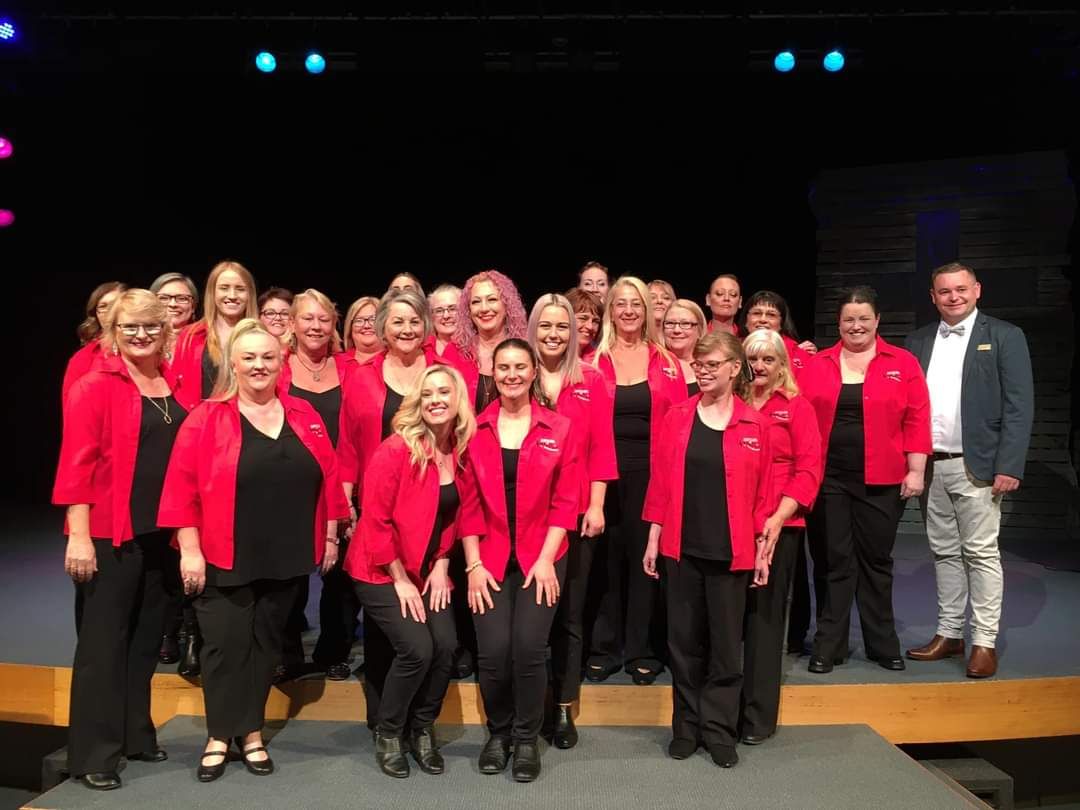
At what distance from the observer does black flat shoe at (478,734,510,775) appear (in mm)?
2977

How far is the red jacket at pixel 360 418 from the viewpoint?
133 inches

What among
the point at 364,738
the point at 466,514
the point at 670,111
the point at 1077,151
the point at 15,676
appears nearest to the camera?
the point at 466,514

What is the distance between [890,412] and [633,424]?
1.03 m

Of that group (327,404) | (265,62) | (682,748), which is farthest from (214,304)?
(265,62)

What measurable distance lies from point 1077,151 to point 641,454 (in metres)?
5.03

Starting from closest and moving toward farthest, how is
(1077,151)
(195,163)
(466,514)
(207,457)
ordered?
1. (207,457)
2. (466,514)
3. (1077,151)
4. (195,163)

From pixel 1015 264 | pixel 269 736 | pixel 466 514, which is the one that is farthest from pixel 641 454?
pixel 1015 264

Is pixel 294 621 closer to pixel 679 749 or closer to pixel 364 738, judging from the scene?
pixel 364 738

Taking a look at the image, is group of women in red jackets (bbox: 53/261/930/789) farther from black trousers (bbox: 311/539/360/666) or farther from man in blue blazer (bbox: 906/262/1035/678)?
man in blue blazer (bbox: 906/262/1035/678)

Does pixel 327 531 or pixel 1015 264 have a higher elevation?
pixel 1015 264

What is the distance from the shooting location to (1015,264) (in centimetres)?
691

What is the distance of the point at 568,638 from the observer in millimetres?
3199

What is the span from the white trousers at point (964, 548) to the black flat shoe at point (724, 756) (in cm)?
123

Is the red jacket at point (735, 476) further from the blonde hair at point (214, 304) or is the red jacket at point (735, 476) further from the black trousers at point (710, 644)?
the blonde hair at point (214, 304)
